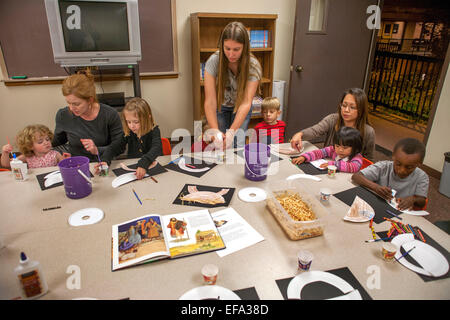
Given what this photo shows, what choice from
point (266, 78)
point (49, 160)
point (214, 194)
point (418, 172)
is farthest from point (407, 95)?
point (49, 160)

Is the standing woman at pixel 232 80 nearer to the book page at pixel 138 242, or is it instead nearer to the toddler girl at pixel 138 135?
the toddler girl at pixel 138 135

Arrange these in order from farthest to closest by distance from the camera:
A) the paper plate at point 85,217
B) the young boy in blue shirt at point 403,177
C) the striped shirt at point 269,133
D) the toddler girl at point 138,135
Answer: the striped shirt at point 269,133, the toddler girl at point 138,135, the young boy in blue shirt at point 403,177, the paper plate at point 85,217

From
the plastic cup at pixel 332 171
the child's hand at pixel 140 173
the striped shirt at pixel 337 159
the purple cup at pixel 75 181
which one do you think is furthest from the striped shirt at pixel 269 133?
the purple cup at pixel 75 181

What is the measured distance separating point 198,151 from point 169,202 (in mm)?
713

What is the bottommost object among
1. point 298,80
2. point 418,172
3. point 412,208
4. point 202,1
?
point 412,208

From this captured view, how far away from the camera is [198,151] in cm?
202

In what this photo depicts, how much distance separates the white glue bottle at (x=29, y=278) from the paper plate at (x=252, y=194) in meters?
0.83

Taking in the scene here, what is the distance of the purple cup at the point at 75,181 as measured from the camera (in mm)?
1343

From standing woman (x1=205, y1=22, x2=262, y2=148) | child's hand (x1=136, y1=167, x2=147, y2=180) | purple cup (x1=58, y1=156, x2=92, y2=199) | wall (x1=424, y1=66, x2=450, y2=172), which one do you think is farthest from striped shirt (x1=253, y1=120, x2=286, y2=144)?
wall (x1=424, y1=66, x2=450, y2=172)

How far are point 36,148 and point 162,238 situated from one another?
1.30 meters

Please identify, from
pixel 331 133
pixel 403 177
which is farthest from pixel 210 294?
pixel 331 133
